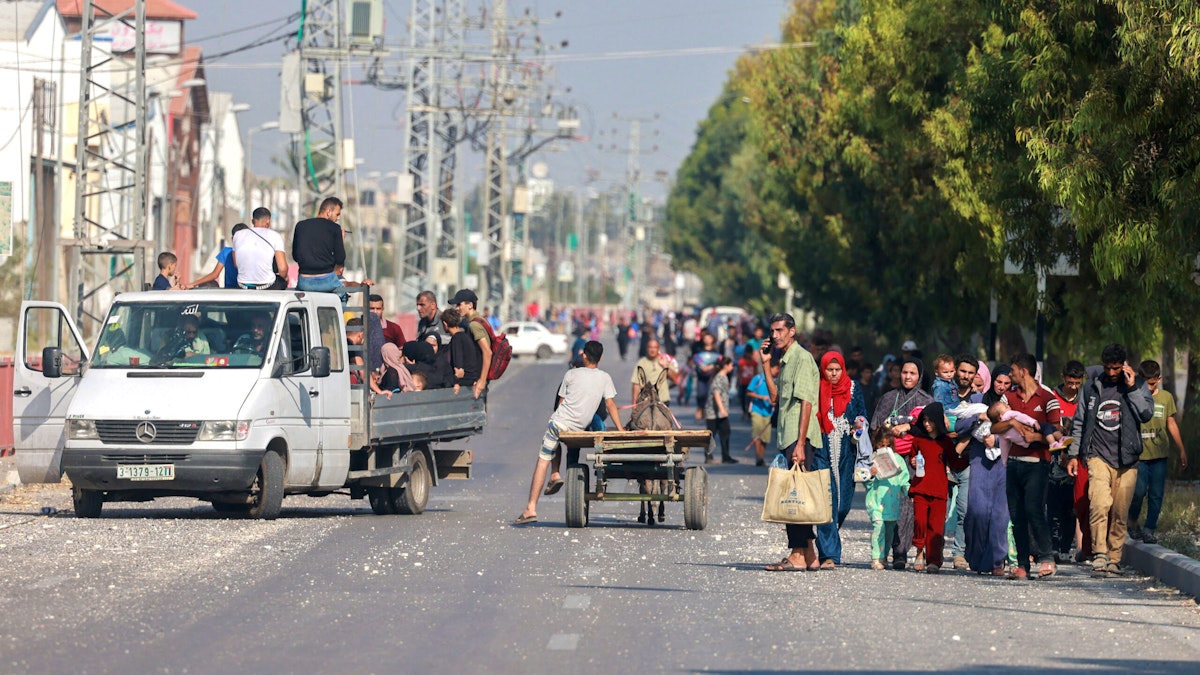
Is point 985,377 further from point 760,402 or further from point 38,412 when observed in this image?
point 760,402

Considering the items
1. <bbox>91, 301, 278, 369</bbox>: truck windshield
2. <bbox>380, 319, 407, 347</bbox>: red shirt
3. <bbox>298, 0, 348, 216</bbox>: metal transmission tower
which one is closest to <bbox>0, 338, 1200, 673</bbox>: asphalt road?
<bbox>91, 301, 278, 369</bbox>: truck windshield

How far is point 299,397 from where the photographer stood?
1645 centimetres

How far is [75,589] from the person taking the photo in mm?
11359

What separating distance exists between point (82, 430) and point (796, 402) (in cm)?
658

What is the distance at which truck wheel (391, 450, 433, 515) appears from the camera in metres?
17.8

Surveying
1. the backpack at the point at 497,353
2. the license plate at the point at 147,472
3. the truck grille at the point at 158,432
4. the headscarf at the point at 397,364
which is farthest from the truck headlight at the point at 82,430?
the backpack at the point at 497,353

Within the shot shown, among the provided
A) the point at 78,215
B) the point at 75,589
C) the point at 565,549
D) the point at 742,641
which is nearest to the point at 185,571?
the point at 75,589

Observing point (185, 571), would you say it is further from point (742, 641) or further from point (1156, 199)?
point (1156, 199)

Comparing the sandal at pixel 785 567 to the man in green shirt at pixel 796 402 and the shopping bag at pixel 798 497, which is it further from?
the shopping bag at pixel 798 497

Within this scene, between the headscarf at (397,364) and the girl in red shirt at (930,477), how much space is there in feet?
20.2

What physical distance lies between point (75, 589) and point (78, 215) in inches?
789

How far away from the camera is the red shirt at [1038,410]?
1338 centimetres

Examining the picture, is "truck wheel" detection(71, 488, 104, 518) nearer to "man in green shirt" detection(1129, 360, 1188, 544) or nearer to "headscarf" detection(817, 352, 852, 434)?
"headscarf" detection(817, 352, 852, 434)

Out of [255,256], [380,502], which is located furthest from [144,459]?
[380,502]
